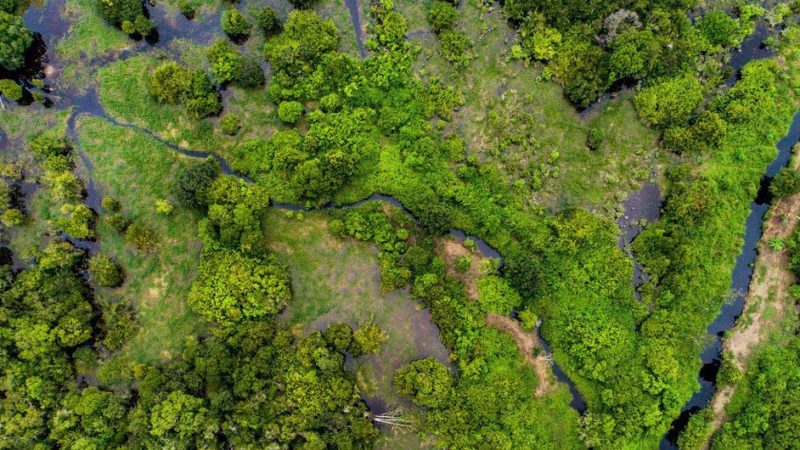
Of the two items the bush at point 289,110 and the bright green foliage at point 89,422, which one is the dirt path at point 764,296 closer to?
the bush at point 289,110

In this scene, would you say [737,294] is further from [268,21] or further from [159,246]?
[159,246]

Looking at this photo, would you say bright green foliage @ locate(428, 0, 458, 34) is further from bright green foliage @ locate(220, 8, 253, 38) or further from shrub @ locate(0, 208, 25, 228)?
shrub @ locate(0, 208, 25, 228)

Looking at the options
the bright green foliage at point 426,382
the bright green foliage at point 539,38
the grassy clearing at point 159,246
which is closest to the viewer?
the bright green foliage at point 426,382

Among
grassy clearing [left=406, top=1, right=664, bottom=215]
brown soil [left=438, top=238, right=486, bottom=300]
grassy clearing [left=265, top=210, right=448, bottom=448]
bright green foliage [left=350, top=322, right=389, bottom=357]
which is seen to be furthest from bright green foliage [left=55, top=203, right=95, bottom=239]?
grassy clearing [left=406, top=1, right=664, bottom=215]

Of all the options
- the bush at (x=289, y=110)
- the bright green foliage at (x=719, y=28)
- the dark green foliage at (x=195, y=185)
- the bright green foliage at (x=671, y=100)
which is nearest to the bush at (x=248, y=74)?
the bush at (x=289, y=110)

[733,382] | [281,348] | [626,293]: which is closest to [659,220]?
[626,293]

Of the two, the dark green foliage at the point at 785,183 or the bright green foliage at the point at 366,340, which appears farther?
the dark green foliage at the point at 785,183
